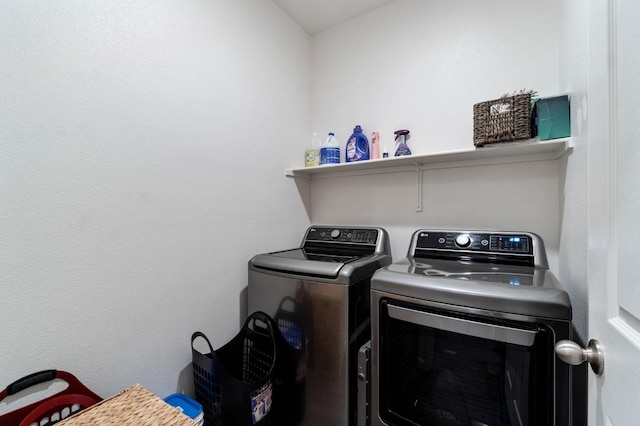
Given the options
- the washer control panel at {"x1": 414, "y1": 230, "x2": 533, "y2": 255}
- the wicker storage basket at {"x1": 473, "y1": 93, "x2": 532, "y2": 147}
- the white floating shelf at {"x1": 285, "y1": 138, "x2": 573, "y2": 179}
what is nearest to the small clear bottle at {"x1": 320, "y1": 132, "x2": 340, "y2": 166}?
the white floating shelf at {"x1": 285, "y1": 138, "x2": 573, "y2": 179}

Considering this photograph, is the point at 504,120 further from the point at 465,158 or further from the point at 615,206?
the point at 615,206

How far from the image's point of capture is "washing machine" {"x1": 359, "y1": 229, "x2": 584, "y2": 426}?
0.82 metres

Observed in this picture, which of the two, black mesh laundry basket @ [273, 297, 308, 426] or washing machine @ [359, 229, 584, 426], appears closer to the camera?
washing machine @ [359, 229, 584, 426]

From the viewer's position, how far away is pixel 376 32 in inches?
74.5

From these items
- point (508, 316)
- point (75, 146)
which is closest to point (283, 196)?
point (75, 146)

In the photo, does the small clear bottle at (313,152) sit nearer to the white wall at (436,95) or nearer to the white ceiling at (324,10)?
the white wall at (436,95)

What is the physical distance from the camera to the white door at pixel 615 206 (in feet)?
1.46

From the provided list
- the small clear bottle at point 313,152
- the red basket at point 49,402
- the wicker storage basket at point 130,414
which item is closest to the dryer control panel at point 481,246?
the small clear bottle at point 313,152

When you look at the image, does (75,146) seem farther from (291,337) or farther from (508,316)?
(508,316)

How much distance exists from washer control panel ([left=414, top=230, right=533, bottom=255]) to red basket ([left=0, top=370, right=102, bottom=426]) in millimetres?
1528

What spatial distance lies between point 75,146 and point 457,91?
186 cm

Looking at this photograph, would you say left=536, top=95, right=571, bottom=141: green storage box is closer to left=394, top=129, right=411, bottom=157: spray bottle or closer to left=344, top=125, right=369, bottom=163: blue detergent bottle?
left=394, top=129, right=411, bottom=157: spray bottle

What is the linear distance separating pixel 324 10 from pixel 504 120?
4.74 ft

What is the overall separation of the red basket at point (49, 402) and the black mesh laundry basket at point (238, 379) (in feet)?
1.24
